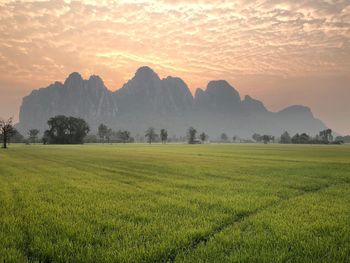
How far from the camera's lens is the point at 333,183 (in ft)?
70.8

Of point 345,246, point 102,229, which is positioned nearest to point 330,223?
point 345,246

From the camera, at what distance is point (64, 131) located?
6481 inches

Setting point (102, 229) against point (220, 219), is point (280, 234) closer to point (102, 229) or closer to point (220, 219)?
point (220, 219)

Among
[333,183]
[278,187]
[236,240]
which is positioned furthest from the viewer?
[333,183]

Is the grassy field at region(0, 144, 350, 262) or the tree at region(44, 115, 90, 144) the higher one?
the tree at region(44, 115, 90, 144)

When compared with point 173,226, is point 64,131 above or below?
above

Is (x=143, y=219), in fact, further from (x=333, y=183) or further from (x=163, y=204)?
(x=333, y=183)

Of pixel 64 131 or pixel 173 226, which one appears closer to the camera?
pixel 173 226

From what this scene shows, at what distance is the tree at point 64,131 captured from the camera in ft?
532

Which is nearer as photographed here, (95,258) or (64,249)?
(95,258)

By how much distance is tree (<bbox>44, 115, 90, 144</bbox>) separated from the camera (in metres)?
162

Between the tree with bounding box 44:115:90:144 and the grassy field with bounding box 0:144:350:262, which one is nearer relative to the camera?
the grassy field with bounding box 0:144:350:262

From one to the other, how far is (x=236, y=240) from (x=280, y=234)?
1565 mm

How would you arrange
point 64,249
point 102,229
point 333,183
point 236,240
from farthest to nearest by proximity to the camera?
point 333,183 → point 102,229 → point 236,240 → point 64,249
